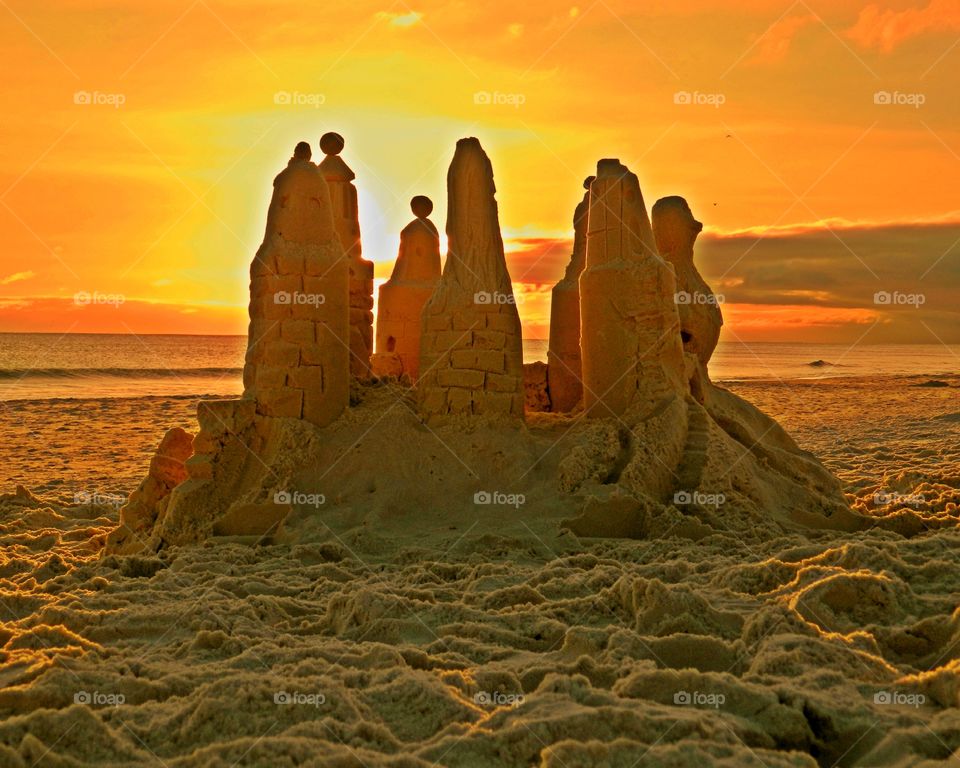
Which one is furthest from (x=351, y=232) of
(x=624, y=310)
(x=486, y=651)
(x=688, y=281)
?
(x=486, y=651)

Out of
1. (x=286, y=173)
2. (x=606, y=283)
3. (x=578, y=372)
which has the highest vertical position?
(x=286, y=173)

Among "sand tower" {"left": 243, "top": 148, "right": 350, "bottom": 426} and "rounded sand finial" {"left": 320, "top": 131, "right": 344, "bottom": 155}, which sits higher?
"rounded sand finial" {"left": 320, "top": 131, "right": 344, "bottom": 155}

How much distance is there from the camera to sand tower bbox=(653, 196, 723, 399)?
10.2 metres

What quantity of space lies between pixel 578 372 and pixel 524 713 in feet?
21.0

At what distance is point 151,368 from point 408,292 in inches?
1401

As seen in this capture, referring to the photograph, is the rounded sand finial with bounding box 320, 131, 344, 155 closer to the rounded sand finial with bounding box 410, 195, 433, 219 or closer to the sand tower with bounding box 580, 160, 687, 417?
the rounded sand finial with bounding box 410, 195, 433, 219

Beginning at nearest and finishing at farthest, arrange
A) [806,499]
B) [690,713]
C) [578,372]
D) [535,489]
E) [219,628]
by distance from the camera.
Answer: [690,713] → [219,628] → [535,489] → [806,499] → [578,372]

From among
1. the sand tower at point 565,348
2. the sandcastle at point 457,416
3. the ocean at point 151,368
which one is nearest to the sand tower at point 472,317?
the sandcastle at point 457,416

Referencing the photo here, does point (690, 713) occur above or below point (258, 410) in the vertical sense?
below

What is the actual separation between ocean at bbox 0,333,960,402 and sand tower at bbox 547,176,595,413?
74.6ft

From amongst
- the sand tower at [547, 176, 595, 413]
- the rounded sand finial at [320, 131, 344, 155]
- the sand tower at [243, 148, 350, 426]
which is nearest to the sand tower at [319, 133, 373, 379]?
the rounded sand finial at [320, 131, 344, 155]

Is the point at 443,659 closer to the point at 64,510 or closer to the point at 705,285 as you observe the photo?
the point at 705,285

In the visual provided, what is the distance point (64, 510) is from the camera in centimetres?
1072

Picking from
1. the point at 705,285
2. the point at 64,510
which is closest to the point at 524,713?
the point at 705,285
